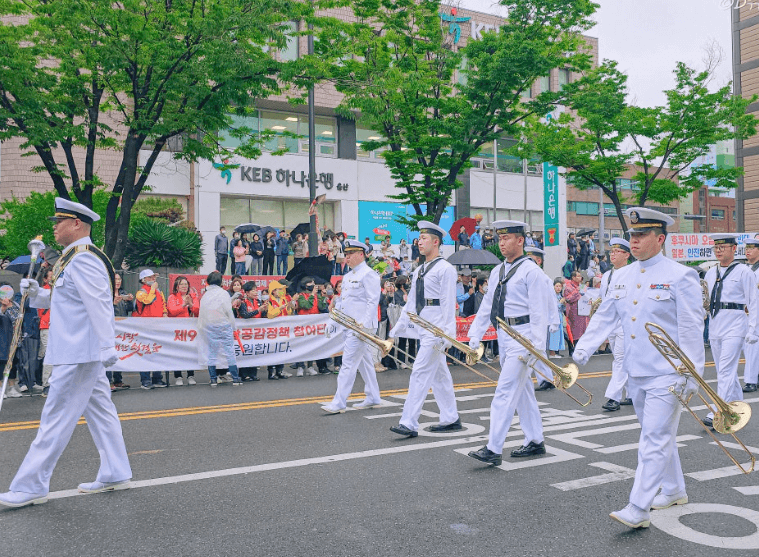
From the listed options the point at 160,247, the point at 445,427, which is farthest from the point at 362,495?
the point at 160,247

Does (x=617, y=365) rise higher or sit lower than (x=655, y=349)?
lower

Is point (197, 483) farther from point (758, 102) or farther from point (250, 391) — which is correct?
point (758, 102)

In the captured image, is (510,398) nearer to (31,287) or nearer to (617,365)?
(617,365)

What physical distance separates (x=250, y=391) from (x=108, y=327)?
6.27 m

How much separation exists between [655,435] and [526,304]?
2.19 metres

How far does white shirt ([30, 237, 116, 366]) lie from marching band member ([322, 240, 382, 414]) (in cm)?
393

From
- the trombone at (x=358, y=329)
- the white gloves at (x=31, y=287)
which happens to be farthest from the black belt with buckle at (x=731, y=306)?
the white gloves at (x=31, y=287)

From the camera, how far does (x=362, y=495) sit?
17.6 ft

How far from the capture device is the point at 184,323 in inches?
500

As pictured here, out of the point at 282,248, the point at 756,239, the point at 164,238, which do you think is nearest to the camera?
the point at 756,239

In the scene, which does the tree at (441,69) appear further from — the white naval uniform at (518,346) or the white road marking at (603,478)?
the white road marking at (603,478)

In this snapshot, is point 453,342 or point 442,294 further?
point 442,294

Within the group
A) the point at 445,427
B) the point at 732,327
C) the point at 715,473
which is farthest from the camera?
the point at 732,327

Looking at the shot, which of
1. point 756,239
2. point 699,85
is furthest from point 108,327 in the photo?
point 699,85
